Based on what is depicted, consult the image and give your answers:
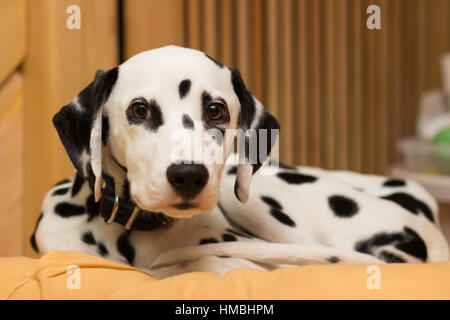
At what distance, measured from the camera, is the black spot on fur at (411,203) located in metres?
1.57

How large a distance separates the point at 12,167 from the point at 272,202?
103 centimetres

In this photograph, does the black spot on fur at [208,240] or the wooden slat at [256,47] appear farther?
the wooden slat at [256,47]

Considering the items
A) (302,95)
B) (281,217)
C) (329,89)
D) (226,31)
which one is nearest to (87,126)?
(281,217)

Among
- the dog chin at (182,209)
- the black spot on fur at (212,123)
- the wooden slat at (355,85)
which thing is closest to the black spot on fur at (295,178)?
the black spot on fur at (212,123)

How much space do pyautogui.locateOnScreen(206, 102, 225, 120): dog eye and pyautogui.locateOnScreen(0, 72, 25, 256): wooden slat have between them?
1098 mm

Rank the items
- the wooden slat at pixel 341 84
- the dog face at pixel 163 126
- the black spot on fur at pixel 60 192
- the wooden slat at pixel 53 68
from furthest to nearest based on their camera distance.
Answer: the wooden slat at pixel 341 84
the wooden slat at pixel 53 68
the black spot on fur at pixel 60 192
the dog face at pixel 163 126

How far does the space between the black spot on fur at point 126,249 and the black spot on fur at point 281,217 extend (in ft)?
1.33

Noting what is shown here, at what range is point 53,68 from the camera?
189 cm

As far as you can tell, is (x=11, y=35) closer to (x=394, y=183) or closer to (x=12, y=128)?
(x=12, y=128)

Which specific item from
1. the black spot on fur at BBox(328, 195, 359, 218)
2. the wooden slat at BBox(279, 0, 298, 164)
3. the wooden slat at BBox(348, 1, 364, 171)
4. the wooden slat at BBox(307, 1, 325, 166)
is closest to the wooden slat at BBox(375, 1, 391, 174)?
the wooden slat at BBox(348, 1, 364, 171)

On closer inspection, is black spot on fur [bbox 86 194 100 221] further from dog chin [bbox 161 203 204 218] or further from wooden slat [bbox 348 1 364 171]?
wooden slat [bbox 348 1 364 171]

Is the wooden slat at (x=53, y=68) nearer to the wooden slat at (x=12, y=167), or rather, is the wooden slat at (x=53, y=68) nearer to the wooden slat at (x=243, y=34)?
the wooden slat at (x=12, y=167)

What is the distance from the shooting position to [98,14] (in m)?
1.93
